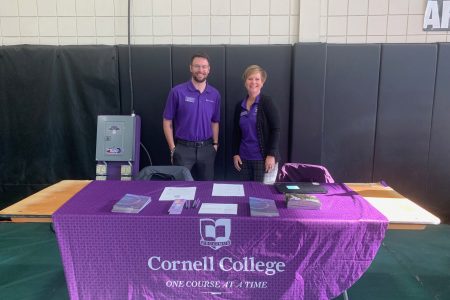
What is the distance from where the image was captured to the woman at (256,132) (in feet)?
7.72

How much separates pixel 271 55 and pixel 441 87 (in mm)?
1482

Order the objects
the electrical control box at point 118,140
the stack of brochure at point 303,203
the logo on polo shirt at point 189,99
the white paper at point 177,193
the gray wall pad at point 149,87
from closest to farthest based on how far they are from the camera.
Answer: the stack of brochure at point 303,203
the white paper at point 177,193
the logo on polo shirt at point 189,99
the electrical control box at point 118,140
the gray wall pad at point 149,87

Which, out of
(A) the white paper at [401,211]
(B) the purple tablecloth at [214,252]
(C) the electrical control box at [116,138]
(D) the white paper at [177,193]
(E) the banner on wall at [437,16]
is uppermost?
(E) the banner on wall at [437,16]

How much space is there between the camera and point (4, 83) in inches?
121

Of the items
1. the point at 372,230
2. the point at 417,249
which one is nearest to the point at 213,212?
the point at 372,230

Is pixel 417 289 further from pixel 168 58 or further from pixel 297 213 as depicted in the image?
pixel 168 58

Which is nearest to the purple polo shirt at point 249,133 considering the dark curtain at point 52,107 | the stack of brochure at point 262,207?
the stack of brochure at point 262,207

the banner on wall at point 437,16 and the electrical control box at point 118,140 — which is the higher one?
the banner on wall at point 437,16

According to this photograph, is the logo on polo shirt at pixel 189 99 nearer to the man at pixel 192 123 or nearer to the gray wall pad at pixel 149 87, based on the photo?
the man at pixel 192 123

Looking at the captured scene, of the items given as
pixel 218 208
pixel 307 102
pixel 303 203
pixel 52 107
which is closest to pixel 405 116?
pixel 307 102

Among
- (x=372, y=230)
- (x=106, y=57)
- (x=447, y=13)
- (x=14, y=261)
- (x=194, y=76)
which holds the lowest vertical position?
(x=14, y=261)

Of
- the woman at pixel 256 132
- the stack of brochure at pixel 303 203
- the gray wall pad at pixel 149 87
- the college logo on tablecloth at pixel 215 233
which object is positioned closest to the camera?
the college logo on tablecloth at pixel 215 233

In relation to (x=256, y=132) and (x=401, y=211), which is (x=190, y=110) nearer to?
(x=256, y=132)

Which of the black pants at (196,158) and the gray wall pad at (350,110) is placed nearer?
the black pants at (196,158)
